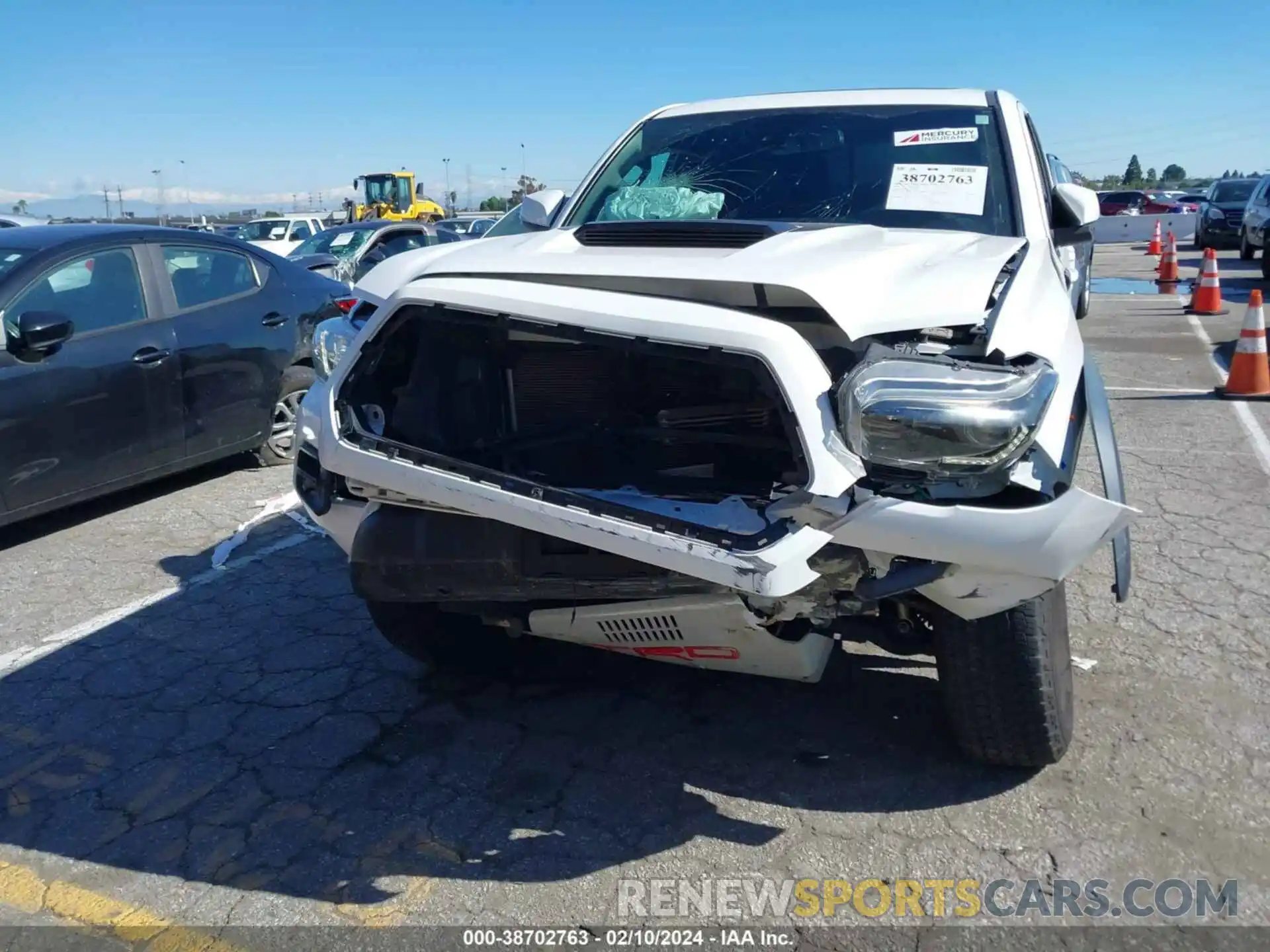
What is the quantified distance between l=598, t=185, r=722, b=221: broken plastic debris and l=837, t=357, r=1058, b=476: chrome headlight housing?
176 centimetres

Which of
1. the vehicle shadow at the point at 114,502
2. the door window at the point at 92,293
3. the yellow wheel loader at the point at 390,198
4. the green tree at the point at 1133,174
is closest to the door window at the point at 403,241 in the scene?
the vehicle shadow at the point at 114,502

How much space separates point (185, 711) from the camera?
3.59 meters

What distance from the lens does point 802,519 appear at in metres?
2.22

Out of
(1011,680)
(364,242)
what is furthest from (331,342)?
(364,242)

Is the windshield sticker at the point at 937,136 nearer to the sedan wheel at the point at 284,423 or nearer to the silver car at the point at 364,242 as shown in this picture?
the sedan wheel at the point at 284,423

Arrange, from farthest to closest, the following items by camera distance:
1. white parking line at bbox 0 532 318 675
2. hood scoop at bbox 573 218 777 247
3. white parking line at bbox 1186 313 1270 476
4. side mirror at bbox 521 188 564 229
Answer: white parking line at bbox 1186 313 1270 476 < side mirror at bbox 521 188 564 229 < white parking line at bbox 0 532 318 675 < hood scoop at bbox 573 218 777 247

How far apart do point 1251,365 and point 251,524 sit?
7.27 metres

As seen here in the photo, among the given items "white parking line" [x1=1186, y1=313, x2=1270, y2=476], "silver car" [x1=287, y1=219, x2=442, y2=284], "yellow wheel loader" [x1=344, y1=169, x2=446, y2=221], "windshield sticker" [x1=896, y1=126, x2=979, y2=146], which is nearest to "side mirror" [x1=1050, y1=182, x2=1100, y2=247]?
"windshield sticker" [x1=896, y1=126, x2=979, y2=146]

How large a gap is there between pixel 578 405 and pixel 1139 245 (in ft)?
103

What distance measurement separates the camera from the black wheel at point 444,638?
346 centimetres

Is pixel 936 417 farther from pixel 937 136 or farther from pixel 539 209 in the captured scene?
pixel 539 209

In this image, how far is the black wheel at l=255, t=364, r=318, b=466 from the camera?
6613mm

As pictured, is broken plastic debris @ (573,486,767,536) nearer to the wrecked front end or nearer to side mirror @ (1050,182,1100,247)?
the wrecked front end

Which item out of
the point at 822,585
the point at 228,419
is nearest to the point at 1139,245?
the point at 228,419
